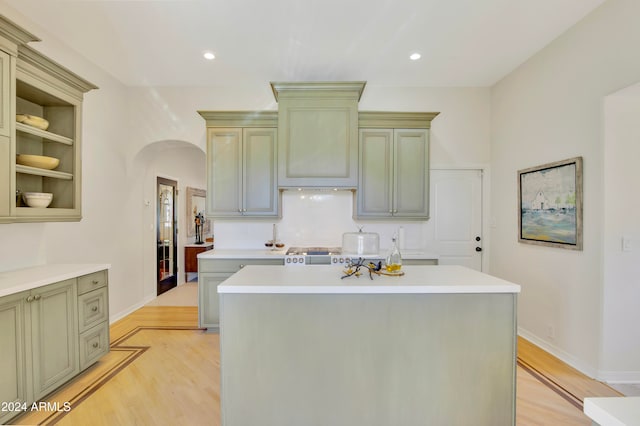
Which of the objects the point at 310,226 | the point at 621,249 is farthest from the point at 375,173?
the point at 621,249

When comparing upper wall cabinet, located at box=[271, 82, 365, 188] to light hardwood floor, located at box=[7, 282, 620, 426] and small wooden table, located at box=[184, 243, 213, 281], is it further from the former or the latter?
small wooden table, located at box=[184, 243, 213, 281]

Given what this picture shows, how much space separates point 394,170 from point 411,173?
0.70 ft

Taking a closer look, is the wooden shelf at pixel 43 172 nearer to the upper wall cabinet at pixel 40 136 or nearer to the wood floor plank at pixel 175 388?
the upper wall cabinet at pixel 40 136

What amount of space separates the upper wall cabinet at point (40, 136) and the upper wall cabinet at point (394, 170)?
2.85 m

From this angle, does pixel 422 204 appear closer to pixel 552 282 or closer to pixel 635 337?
pixel 552 282

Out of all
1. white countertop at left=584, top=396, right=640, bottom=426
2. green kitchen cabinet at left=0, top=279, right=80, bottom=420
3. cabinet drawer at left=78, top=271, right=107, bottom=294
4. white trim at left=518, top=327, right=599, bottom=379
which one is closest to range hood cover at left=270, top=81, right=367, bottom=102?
cabinet drawer at left=78, top=271, right=107, bottom=294

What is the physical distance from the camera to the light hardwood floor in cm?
192

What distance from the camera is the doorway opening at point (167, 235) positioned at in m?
4.71

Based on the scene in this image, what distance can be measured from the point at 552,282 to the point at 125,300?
16.5 ft

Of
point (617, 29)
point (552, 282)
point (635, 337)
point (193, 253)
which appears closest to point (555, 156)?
point (617, 29)

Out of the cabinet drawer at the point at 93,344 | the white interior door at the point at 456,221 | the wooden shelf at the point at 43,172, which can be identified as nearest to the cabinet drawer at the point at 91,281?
the cabinet drawer at the point at 93,344

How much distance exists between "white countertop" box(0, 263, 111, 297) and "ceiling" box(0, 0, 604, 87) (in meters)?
2.11

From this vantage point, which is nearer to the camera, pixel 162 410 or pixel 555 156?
pixel 162 410

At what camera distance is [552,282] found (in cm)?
280
